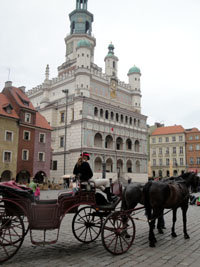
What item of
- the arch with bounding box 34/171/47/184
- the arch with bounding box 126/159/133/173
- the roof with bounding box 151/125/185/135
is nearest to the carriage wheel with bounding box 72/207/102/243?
the arch with bounding box 34/171/47/184

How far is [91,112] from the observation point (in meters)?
43.8

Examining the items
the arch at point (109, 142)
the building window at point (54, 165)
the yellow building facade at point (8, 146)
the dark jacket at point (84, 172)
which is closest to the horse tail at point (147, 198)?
the dark jacket at point (84, 172)

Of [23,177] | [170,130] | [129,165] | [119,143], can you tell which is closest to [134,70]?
[119,143]

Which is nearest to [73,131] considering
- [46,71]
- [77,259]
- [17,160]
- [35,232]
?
[17,160]

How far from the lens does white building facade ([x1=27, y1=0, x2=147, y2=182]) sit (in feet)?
142

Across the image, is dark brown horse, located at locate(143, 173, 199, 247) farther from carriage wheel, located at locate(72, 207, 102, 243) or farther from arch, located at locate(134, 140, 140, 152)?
arch, located at locate(134, 140, 140, 152)

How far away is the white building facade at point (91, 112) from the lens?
4338 centimetres

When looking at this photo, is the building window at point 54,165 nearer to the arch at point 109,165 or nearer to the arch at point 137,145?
the arch at point 109,165

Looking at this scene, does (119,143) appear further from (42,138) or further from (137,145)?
(42,138)

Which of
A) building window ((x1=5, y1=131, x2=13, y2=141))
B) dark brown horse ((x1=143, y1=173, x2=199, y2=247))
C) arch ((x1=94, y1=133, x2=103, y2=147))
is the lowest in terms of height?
dark brown horse ((x1=143, y1=173, x2=199, y2=247))

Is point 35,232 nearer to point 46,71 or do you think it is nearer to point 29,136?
point 29,136

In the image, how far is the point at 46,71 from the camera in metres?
54.4

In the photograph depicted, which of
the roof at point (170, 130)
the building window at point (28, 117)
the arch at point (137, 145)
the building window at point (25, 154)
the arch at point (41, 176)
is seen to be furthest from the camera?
the roof at point (170, 130)

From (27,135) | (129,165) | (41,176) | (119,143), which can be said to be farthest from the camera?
(129,165)
